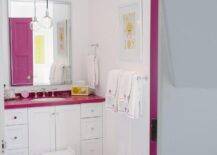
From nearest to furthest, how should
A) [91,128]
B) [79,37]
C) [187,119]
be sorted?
1. [187,119]
2. [91,128]
3. [79,37]

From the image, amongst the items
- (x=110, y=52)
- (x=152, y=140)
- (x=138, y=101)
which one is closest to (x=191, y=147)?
(x=152, y=140)

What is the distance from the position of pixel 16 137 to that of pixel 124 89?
1.33m

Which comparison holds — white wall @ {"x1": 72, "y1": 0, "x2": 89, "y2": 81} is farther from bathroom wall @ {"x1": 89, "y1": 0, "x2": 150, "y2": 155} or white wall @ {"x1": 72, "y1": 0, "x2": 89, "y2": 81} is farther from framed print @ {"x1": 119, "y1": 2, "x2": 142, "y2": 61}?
framed print @ {"x1": 119, "y1": 2, "x2": 142, "y2": 61}

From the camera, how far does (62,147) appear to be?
3.68 meters

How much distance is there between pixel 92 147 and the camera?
3.81m

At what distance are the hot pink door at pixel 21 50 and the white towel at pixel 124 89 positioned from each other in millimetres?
1369

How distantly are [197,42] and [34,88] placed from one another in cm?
337

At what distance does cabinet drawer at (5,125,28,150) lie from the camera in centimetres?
333

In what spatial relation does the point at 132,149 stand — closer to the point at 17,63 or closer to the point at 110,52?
the point at 110,52

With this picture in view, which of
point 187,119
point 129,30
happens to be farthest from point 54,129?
point 187,119

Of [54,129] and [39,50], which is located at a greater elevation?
[39,50]

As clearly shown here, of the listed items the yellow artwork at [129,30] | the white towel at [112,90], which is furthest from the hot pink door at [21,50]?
the yellow artwork at [129,30]

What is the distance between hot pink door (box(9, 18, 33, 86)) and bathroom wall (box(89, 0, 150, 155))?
2.71 ft

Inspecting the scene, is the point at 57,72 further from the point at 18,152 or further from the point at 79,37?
the point at 18,152
